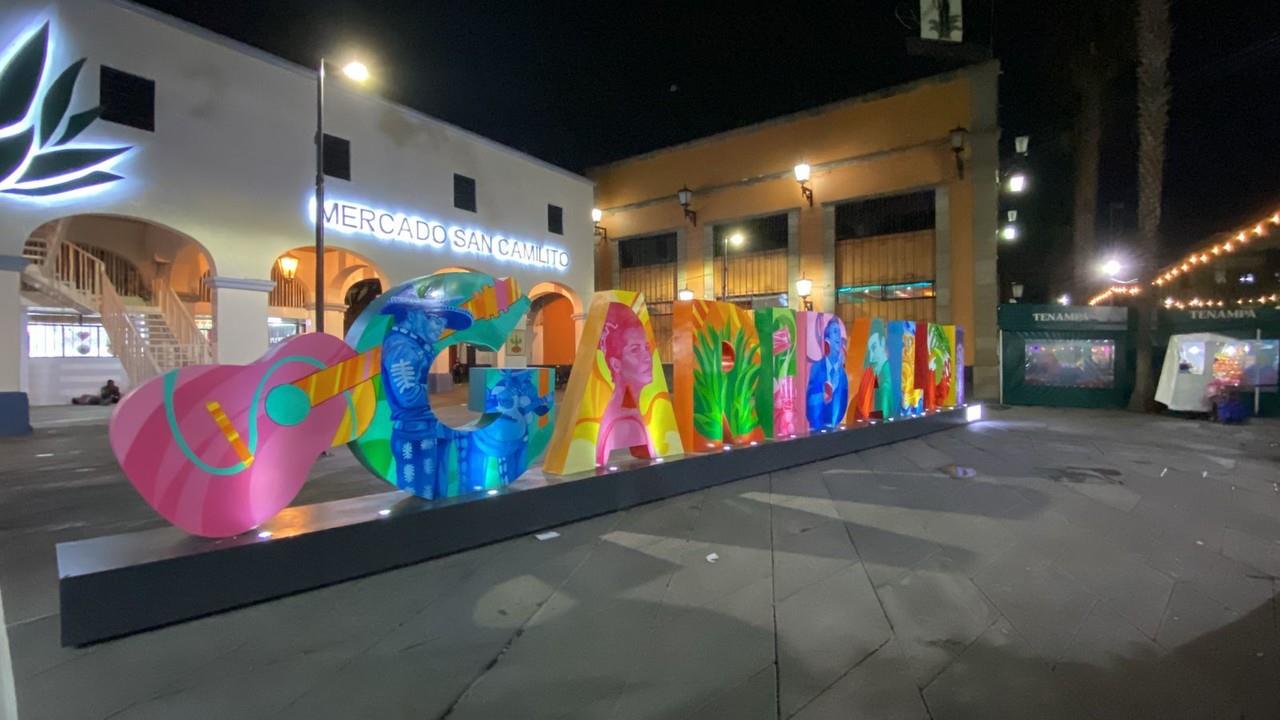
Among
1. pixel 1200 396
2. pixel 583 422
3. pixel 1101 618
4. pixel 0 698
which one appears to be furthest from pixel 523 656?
pixel 1200 396

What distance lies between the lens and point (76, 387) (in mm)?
18000

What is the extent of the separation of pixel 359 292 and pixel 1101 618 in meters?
22.9

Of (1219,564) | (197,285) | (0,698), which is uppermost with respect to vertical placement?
(197,285)

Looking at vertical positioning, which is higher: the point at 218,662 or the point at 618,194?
the point at 618,194

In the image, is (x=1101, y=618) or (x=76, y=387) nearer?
(x=1101, y=618)

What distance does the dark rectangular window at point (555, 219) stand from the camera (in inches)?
786

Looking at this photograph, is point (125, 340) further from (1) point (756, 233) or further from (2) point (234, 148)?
(1) point (756, 233)

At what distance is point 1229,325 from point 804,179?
36.0ft

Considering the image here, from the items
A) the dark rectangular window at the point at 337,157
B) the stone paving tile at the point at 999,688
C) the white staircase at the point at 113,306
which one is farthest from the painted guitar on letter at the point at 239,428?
the white staircase at the point at 113,306

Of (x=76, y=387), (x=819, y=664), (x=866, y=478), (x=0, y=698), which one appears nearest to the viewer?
(x=0, y=698)

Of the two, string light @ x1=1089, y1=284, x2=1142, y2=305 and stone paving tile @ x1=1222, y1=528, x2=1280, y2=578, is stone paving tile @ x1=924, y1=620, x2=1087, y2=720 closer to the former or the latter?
stone paving tile @ x1=1222, y1=528, x2=1280, y2=578

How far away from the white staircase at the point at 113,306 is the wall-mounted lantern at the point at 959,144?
1932cm

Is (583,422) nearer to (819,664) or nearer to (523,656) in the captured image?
(523,656)

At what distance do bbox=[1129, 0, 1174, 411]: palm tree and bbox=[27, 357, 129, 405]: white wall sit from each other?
90.6 ft
